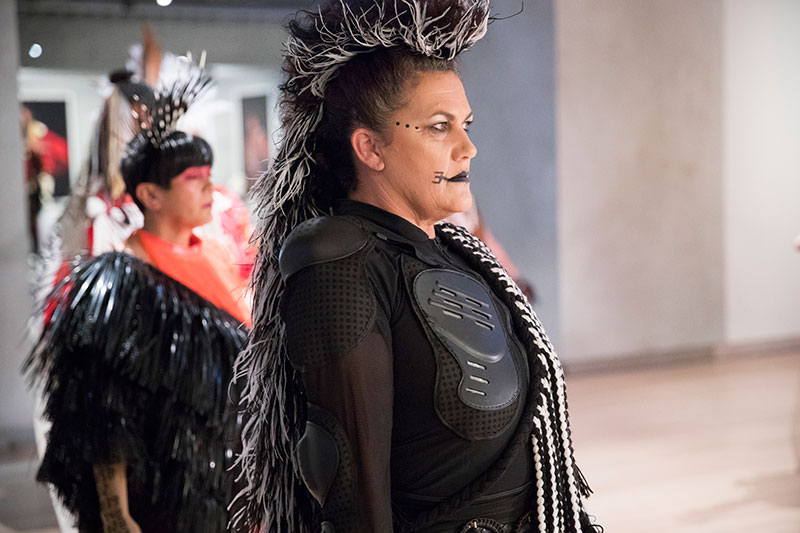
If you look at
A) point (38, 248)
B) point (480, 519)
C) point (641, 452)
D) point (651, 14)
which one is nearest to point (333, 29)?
point (480, 519)

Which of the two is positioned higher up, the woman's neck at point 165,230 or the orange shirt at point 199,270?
the woman's neck at point 165,230

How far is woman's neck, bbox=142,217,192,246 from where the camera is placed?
2262 mm

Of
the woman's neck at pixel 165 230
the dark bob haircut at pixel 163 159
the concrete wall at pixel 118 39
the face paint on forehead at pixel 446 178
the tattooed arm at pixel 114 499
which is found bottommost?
the tattooed arm at pixel 114 499

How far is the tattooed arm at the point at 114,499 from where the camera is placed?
6.36 feet

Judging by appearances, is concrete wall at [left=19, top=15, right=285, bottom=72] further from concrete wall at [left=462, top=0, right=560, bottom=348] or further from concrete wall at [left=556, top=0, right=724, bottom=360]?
concrete wall at [left=556, top=0, right=724, bottom=360]

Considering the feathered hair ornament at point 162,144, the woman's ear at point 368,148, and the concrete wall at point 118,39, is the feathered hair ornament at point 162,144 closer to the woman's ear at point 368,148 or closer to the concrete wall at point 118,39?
the woman's ear at point 368,148

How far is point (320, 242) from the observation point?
1072 millimetres

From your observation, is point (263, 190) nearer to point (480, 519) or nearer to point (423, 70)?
point (423, 70)

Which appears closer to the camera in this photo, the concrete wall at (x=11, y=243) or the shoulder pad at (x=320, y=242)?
the shoulder pad at (x=320, y=242)

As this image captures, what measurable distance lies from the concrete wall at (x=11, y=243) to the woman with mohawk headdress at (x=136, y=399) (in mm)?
2759

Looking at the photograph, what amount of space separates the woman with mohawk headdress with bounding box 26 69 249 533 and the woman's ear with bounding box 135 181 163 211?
192 millimetres

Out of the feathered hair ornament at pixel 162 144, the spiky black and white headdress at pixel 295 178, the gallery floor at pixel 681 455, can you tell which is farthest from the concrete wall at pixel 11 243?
the spiky black and white headdress at pixel 295 178

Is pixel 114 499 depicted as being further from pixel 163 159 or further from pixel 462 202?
pixel 462 202

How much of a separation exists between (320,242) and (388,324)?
0.13m
